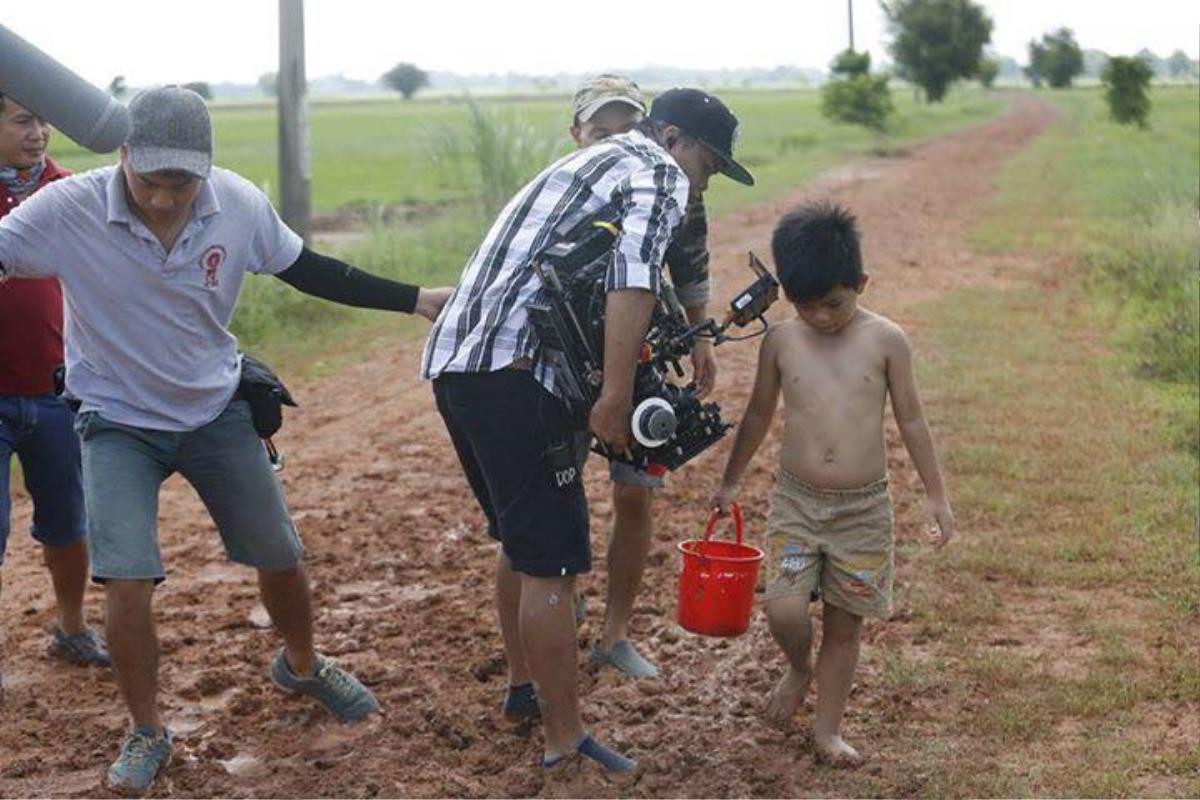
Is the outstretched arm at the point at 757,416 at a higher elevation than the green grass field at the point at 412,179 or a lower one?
higher

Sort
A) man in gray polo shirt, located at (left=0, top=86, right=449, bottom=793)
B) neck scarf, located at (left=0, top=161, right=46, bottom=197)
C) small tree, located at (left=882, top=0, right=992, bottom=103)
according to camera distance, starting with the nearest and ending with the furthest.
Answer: man in gray polo shirt, located at (left=0, top=86, right=449, bottom=793) → neck scarf, located at (left=0, top=161, right=46, bottom=197) → small tree, located at (left=882, top=0, right=992, bottom=103)

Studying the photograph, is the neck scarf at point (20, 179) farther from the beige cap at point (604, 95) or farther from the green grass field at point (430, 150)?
the green grass field at point (430, 150)

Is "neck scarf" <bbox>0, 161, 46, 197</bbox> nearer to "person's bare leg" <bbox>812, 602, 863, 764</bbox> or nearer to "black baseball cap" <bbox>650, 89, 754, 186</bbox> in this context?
"black baseball cap" <bbox>650, 89, 754, 186</bbox>

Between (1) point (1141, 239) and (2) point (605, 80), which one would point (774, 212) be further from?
(2) point (605, 80)

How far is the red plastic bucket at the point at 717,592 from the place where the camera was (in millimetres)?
4727

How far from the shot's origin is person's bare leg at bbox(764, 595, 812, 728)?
184 inches

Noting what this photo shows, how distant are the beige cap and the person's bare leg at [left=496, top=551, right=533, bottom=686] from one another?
4.96ft

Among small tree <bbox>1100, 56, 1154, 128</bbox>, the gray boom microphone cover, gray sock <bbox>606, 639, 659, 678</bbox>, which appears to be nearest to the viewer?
the gray boom microphone cover

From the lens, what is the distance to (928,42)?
71938 mm

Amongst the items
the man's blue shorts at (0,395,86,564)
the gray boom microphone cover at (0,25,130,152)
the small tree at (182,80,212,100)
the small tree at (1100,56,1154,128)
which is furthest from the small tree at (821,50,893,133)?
the gray boom microphone cover at (0,25,130,152)

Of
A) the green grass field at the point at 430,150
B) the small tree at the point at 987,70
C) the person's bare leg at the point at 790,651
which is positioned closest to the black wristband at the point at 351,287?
the person's bare leg at the point at 790,651

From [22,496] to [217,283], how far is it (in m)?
4.21

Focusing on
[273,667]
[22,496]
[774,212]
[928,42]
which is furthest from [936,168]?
[928,42]

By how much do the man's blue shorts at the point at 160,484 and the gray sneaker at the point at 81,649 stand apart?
3.56 ft
